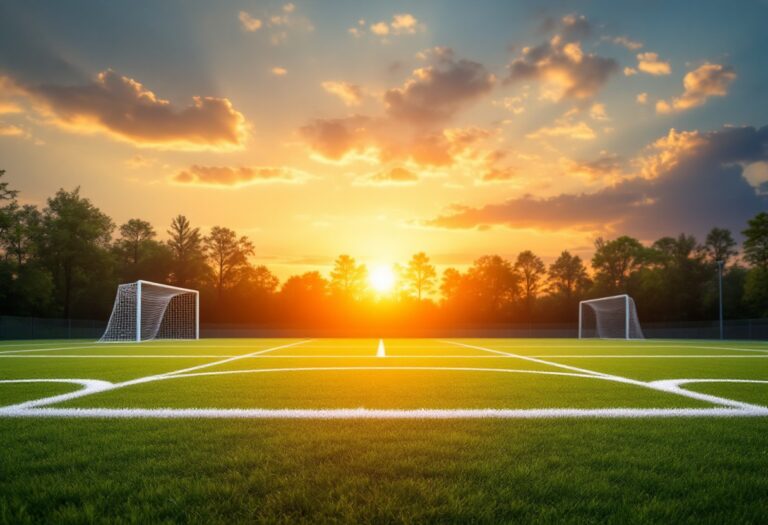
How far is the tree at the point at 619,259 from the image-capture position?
7312 cm

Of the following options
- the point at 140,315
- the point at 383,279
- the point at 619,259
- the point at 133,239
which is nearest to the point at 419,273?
the point at 383,279

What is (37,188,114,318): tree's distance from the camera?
176 feet

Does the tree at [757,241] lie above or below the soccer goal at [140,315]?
above

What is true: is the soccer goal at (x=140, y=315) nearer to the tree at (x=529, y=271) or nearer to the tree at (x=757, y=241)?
the tree at (x=529, y=271)

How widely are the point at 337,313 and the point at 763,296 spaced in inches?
1844

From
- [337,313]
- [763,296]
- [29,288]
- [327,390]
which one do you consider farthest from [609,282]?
[327,390]

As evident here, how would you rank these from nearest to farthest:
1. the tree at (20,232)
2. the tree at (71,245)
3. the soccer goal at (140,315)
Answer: the soccer goal at (140,315), the tree at (20,232), the tree at (71,245)

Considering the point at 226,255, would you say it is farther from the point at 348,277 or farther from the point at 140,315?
the point at 140,315

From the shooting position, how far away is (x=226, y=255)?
67562mm

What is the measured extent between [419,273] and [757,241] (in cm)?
4027

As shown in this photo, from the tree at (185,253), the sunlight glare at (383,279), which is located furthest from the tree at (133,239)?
the sunlight glare at (383,279)

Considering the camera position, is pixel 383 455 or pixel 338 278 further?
pixel 338 278

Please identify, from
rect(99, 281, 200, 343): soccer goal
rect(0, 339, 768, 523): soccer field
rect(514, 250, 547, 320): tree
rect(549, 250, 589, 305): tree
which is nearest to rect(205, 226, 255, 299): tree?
rect(99, 281, 200, 343): soccer goal

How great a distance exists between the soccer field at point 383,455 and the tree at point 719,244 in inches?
3021
